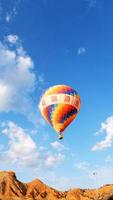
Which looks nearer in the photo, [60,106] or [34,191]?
[60,106]

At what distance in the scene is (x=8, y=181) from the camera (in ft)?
482

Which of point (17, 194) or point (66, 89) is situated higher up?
point (17, 194)

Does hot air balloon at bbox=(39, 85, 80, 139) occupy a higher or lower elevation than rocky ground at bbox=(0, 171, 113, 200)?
lower

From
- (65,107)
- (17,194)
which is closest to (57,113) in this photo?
(65,107)

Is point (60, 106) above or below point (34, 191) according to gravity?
below

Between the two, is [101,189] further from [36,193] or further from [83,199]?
[36,193]

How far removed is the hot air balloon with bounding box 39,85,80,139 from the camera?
6009 cm

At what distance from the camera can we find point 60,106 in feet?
198

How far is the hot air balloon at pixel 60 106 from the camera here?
197 ft

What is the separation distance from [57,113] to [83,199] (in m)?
79.3

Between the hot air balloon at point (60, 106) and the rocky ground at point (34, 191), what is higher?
the rocky ground at point (34, 191)

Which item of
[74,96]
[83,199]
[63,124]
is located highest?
[83,199]

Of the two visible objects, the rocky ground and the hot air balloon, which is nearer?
the hot air balloon

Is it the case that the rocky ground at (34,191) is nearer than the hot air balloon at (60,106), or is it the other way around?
the hot air balloon at (60,106)
